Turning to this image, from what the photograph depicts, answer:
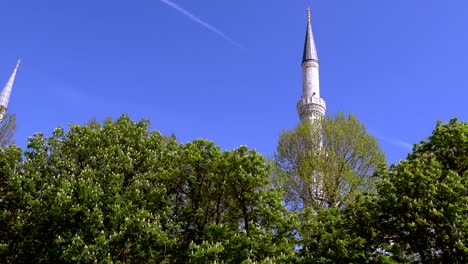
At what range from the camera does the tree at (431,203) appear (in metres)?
15.8

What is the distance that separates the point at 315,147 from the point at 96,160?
58.5 feet

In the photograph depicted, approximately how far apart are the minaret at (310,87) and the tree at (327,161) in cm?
649

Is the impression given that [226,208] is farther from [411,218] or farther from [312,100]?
[312,100]

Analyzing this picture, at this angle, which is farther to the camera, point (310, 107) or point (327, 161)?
point (310, 107)

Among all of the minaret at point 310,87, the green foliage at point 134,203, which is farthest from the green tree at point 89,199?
the minaret at point 310,87

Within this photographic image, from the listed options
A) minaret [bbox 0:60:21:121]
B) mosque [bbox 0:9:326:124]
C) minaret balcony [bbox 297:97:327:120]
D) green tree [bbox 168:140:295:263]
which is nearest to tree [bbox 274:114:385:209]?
mosque [bbox 0:9:326:124]

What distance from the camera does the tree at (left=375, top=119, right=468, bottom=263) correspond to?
15.8m

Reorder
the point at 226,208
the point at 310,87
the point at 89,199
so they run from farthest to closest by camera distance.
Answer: the point at 310,87 < the point at 226,208 < the point at 89,199

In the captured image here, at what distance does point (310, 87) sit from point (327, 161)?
14.9m

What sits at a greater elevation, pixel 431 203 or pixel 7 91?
pixel 7 91

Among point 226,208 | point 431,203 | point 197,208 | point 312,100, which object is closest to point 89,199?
point 197,208

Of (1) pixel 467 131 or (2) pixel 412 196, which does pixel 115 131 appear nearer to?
(2) pixel 412 196

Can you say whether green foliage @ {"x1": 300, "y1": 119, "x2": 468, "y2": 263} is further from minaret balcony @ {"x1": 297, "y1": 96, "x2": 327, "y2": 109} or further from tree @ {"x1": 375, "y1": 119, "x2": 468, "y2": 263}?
minaret balcony @ {"x1": 297, "y1": 96, "x2": 327, "y2": 109}

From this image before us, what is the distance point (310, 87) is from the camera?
46.5m
